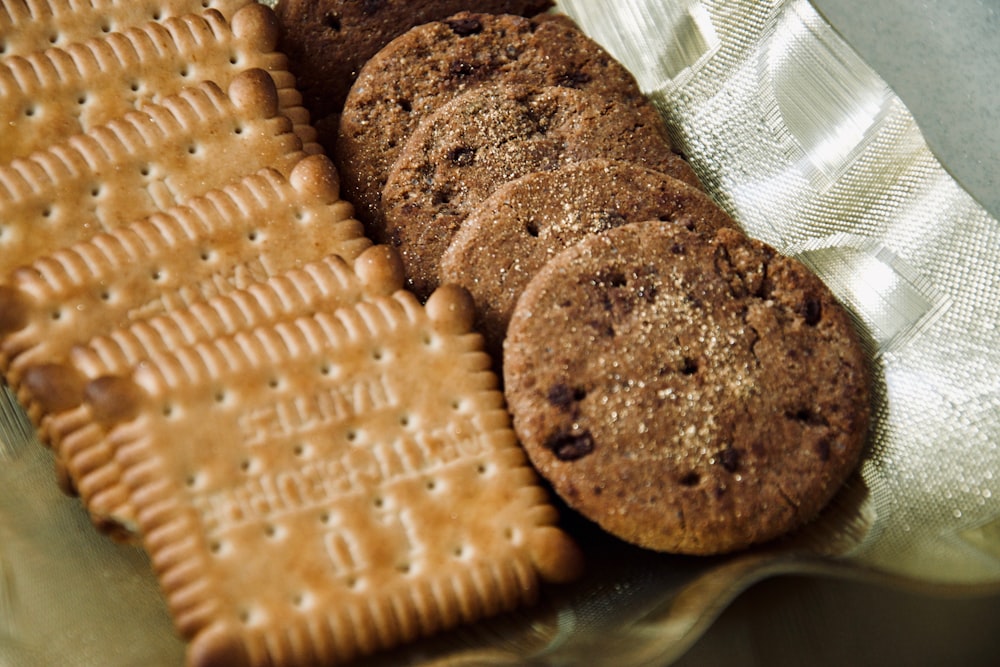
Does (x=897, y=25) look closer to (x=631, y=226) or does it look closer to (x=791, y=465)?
(x=631, y=226)

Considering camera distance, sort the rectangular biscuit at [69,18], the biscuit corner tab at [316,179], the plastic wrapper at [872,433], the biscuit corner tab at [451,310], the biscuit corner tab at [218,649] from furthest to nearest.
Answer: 1. the rectangular biscuit at [69,18]
2. the biscuit corner tab at [316,179]
3. the biscuit corner tab at [451,310]
4. the plastic wrapper at [872,433]
5. the biscuit corner tab at [218,649]

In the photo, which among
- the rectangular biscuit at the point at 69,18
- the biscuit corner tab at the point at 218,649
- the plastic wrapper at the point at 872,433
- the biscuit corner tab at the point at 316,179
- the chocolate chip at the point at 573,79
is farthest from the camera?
the chocolate chip at the point at 573,79

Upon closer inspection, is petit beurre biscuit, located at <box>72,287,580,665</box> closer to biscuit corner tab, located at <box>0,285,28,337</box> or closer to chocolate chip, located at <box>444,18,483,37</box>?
biscuit corner tab, located at <box>0,285,28,337</box>

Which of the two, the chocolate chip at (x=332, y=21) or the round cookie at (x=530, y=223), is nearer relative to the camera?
the round cookie at (x=530, y=223)

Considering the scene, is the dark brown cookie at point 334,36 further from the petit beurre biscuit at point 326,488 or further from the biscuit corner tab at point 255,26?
the petit beurre biscuit at point 326,488

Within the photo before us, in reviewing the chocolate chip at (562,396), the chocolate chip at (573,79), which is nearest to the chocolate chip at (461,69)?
the chocolate chip at (573,79)

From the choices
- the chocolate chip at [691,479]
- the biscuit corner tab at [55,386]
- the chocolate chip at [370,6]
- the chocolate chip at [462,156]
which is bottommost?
the biscuit corner tab at [55,386]

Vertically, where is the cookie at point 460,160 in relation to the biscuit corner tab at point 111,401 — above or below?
above
